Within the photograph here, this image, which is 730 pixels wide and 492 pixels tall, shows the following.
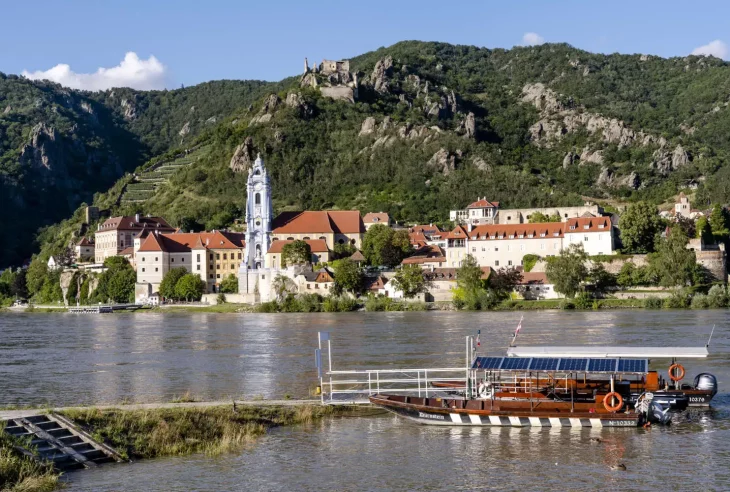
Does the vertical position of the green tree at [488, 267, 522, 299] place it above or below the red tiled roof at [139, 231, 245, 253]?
below

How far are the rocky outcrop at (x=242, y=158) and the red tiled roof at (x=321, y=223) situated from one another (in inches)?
1789

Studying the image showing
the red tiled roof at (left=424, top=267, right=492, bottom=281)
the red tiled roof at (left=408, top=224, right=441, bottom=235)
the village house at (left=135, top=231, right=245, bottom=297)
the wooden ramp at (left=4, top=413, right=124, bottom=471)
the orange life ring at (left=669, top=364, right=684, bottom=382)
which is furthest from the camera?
the red tiled roof at (left=408, top=224, right=441, bottom=235)

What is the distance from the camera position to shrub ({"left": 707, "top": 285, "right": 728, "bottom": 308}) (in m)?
89.8

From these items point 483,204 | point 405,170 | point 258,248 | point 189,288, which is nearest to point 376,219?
point 483,204

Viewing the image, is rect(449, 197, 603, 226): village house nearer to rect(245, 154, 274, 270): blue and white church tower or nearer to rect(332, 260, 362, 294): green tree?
rect(332, 260, 362, 294): green tree

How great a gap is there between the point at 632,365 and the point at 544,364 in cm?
275

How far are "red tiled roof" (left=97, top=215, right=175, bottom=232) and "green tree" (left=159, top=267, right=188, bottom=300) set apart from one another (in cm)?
2606

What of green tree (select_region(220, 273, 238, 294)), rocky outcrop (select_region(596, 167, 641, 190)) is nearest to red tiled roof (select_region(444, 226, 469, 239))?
green tree (select_region(220, 273, 238, 294))

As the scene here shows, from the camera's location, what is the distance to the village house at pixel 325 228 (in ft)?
436

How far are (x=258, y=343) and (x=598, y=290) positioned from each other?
49.4 metres

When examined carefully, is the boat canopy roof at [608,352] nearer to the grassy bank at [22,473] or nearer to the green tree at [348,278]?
the grassy bank at [22,473]

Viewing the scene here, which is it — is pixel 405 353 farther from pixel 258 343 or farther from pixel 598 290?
pixel 598 290

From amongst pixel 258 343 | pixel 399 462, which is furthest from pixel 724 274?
pixel 399 462

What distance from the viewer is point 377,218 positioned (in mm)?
146625
